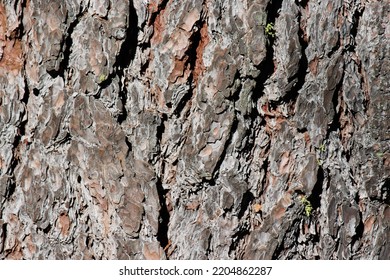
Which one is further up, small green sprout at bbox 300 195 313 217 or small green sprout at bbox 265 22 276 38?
small green sprout at bbox 265 22 276 38

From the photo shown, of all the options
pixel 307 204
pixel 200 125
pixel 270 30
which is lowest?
pixel 307 204

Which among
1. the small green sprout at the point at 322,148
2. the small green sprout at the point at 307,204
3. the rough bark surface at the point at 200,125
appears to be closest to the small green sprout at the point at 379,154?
the rough bark surface at the point at 200,125

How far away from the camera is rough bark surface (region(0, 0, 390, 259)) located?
1.98 m

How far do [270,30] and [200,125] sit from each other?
38 cm

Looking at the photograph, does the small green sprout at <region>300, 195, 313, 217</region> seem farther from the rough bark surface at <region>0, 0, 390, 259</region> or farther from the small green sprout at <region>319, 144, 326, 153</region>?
the small green sprout at <region>319, 144, 326, 153</region>

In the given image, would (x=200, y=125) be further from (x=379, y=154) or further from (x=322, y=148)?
(x=379, y=154)

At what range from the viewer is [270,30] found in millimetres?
1961

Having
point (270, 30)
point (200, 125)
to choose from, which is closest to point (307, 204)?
point (200, 125)

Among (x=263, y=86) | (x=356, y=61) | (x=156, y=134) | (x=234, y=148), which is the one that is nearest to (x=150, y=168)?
(x=156, y=134)

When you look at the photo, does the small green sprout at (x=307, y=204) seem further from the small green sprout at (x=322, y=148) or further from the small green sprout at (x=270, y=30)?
the small green sprout at (x=270, y=30)

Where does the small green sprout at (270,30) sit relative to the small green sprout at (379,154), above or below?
above

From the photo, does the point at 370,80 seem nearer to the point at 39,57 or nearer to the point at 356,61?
the point at 356,61

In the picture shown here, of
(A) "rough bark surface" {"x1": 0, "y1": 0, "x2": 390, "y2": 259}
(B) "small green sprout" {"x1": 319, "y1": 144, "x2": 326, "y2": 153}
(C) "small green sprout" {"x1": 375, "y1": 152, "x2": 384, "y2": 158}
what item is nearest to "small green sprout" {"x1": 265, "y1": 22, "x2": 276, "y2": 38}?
(A) "rough bark surface" {"x1": 0, "y1": 0, "x2": 390, "y2": 259}

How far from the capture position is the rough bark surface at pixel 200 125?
198 centimetres
